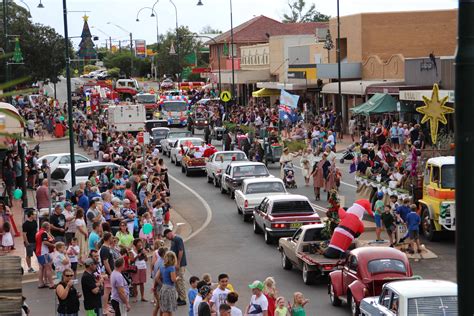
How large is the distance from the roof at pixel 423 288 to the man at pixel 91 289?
4.58 metres

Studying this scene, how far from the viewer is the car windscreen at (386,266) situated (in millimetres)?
16359

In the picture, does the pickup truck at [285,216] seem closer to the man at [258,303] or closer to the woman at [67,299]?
the man at [258,303]

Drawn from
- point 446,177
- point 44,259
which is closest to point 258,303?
point 44,259

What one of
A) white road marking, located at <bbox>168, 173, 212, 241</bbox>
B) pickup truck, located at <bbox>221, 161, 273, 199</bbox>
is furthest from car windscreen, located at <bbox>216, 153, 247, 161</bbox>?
pickup truck, located at <bbox>221, 161, 273, 199</bbox>

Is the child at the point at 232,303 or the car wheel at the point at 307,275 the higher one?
the child at the point at 232,303

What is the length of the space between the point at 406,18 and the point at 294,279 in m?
42.3

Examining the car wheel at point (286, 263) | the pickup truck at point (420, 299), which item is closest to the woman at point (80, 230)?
the car wheel at point (286, 263)

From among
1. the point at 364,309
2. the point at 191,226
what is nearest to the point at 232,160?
the point at 191,226

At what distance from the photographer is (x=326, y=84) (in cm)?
6372

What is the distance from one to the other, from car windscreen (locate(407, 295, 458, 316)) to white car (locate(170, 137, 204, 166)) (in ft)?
99.0

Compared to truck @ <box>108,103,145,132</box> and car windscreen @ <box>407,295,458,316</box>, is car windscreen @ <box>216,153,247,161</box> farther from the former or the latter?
car windscreen @ <box>407,295,458,316</box>

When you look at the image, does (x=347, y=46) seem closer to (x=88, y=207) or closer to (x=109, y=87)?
(x=109, y=87)

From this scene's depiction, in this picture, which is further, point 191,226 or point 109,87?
point 109,87

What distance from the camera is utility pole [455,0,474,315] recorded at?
4.10 m
